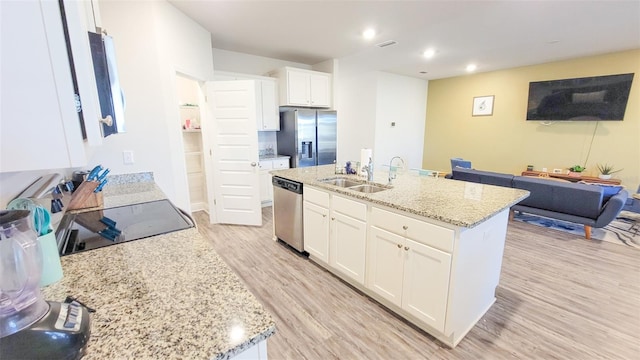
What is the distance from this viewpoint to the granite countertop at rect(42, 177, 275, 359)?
2.21 feet

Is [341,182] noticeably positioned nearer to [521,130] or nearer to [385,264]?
[385,264]

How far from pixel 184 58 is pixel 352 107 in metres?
3.83

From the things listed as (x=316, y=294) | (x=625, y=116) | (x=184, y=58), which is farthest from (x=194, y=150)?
(x=625, y=116)

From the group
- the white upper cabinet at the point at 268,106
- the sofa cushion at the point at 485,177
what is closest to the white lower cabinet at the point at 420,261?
the sofa cushion at the point at 485,177

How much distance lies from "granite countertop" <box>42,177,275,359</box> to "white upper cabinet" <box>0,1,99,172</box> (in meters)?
0.45

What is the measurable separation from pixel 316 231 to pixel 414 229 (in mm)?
1182

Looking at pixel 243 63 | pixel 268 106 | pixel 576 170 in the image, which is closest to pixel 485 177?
pixel 576 170

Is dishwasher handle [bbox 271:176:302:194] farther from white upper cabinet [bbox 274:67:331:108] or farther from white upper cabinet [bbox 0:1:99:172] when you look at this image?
white upper cabinet [bbox 0:1:99:172]

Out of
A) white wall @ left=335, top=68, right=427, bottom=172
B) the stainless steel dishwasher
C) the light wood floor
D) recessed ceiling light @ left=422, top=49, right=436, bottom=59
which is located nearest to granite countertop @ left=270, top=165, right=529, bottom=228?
the stainless steel dishwasher

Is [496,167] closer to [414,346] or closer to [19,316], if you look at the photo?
[414,346]

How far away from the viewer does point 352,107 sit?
6113 millimetres

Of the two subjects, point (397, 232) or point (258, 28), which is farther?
point (258, 28)

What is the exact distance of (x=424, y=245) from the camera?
1757 mm

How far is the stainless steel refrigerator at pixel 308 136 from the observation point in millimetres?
4672
